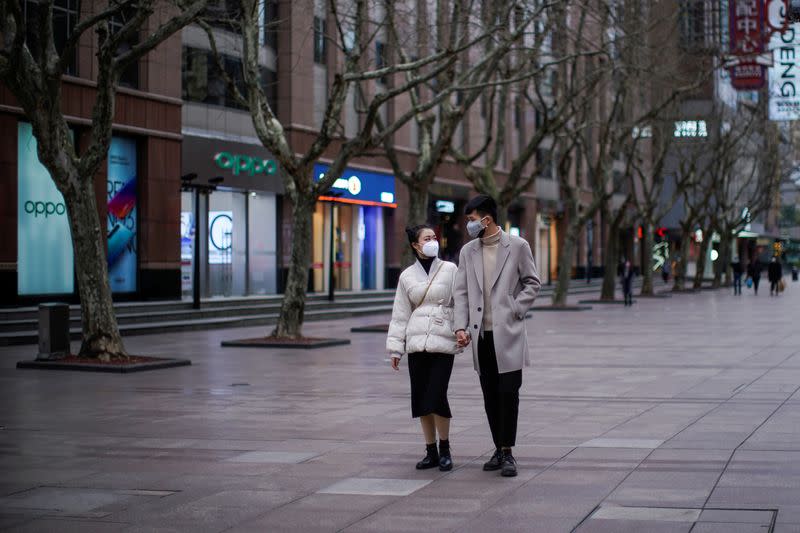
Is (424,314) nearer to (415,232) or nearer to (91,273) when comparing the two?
(415,232)

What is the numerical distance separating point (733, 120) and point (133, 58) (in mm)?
39396

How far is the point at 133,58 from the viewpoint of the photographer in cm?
1752

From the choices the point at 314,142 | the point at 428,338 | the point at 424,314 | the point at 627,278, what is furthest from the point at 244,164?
the point at 428,338

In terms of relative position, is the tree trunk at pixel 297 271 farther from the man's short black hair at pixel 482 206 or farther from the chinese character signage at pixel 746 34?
the chinese character signage at pixel 746 34

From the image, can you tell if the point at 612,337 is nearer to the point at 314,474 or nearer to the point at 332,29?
the point at 314,474

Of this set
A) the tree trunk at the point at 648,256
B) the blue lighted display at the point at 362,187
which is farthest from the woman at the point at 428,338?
the tree trunk at the point at 648,256

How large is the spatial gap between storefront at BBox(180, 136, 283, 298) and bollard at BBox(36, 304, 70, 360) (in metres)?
14.4

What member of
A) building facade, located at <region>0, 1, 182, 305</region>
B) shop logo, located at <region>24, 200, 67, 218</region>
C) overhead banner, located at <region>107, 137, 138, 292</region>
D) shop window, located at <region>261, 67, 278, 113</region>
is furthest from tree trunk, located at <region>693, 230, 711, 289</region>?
shop logo, located at <region>24, 200, 67, 218</region>

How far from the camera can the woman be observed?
880cm

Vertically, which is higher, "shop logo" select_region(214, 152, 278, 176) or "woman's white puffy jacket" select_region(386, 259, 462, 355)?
"shop logo" select_region(214, 152, 278, 176)

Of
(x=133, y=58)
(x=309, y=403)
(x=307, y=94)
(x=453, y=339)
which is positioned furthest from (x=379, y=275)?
(x=453, y=339)

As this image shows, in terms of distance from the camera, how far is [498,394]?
8656 millimetres

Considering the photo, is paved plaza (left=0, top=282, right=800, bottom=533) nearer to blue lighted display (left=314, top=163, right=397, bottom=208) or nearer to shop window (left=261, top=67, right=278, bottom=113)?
shop window (left=261, top=67, right=278, bottom=113)

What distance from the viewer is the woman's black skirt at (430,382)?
8773 millimetres
